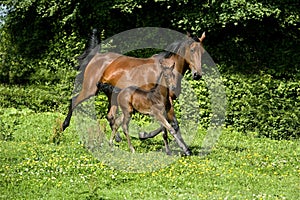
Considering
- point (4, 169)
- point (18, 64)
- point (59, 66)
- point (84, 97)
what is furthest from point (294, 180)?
point (18, 64)

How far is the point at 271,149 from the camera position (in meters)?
13.1

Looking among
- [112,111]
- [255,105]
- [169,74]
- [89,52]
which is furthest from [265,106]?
[169,74]

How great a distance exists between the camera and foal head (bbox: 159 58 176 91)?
11250 mm

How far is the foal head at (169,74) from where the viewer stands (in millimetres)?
11250

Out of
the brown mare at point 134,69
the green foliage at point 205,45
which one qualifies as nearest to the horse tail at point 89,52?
the brown mare at point 134,69

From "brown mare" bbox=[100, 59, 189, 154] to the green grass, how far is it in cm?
71

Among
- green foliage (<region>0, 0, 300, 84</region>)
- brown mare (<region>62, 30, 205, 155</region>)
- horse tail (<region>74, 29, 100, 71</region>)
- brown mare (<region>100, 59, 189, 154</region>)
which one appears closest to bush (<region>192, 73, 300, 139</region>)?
green foliage (<region>0, 0, 300, 84</region>)

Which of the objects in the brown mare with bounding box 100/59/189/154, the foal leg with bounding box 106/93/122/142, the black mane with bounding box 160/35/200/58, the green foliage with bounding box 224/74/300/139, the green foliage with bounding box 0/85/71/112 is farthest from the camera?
the green foliage with bounding box 0/85/71/112

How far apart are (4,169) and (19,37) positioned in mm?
12113

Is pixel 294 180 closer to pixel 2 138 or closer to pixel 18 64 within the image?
pixel 2 138

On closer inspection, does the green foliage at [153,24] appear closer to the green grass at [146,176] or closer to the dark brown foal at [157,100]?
the green grass at [146,176]

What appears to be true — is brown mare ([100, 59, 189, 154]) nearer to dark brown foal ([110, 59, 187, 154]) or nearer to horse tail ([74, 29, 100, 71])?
dark brown foal ([110, 59, 187, 154])

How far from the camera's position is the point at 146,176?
30.5 ft

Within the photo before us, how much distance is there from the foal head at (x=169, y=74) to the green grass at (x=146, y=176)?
1.48 m
